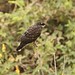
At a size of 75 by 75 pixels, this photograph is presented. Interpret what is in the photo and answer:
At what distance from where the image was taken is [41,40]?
4.82m

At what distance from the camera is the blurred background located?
4.91 meters

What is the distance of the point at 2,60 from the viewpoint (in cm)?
520

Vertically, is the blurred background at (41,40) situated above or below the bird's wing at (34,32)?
below

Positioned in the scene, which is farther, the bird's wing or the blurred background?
the blurred background

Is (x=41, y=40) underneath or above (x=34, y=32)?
underneath

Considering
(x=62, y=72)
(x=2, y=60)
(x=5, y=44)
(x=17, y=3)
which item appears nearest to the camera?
(x=62, y=72)

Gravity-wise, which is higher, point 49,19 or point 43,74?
point 49,19

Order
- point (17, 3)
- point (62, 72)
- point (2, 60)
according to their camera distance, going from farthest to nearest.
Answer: point (17, 3) → point (2, 60) → point (62, 72)

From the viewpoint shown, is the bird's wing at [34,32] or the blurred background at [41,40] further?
the blurred background at [41,40]

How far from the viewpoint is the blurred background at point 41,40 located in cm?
491

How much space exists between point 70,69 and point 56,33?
2.93ft

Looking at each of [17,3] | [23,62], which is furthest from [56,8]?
[23,62]

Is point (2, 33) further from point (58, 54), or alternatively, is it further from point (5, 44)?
point (58, 54)

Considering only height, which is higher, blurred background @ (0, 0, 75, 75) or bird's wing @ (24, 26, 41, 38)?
bird's wing @ (24, 26, 41, 38)
